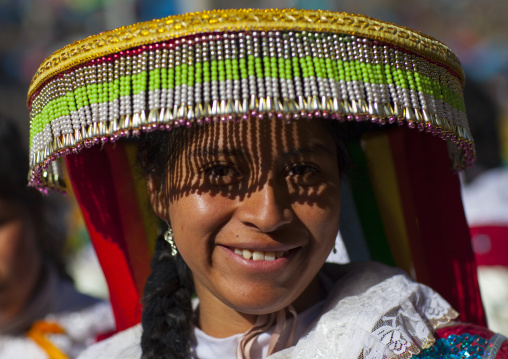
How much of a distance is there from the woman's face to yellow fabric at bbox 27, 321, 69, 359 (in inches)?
53.5

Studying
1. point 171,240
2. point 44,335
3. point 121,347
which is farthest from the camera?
point 44,335

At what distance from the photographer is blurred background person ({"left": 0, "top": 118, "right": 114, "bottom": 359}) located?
8.31 feet

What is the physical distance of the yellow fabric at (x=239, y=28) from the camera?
119 cm

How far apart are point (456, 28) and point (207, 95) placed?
12.2 m

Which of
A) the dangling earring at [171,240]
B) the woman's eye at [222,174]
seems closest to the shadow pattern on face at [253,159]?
the woman's eye at [222,174]

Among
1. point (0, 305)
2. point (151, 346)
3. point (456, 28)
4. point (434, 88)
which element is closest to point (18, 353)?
point (0, 305)

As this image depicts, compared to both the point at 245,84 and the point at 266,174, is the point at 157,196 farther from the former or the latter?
the point at 245,84

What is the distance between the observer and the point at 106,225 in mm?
1900

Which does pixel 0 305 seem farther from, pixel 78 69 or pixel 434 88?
pixel 434 88

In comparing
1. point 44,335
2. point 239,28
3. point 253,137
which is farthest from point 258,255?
point 44,335

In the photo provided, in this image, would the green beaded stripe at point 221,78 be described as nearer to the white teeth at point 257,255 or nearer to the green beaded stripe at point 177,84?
the green beaded stripe at point 177,84

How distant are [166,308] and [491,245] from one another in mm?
1933

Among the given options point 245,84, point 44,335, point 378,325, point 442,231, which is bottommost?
point 44,335

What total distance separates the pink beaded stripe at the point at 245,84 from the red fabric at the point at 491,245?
6.27ft
